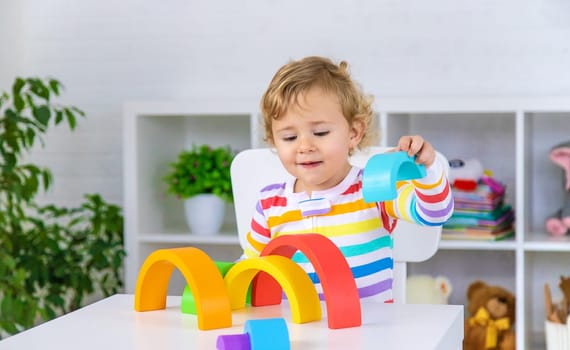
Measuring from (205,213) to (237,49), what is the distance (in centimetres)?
64

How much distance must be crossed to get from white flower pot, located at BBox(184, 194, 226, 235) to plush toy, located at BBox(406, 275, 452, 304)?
0.67 m

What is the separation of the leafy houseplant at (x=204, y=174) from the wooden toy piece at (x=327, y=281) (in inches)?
72.7

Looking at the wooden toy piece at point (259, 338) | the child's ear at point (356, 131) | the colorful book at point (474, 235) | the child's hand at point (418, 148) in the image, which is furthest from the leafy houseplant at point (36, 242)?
the wooden toy piece at point (259, 338)

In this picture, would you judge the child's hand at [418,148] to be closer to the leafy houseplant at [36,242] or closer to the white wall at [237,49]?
the leafy houseplant at [36,242]

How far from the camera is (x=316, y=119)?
1453mm

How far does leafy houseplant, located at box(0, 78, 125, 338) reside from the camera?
2658mm

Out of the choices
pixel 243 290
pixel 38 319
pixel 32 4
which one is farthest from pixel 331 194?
pixel 32 4

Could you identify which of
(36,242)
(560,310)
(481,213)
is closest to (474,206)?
(481,213)

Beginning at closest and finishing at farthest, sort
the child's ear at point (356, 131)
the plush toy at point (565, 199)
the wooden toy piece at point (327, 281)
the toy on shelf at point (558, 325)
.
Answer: the wooden toy piece at point (327, 281) → the child's ear at point (356, 131) → the toy on shelf at point (558, 325) → the plush toy at point (565, 199)

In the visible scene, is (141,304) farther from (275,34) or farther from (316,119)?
(275,34)

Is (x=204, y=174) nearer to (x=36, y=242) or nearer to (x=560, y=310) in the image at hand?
(x=36, y=242)

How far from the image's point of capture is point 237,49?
10.8ft

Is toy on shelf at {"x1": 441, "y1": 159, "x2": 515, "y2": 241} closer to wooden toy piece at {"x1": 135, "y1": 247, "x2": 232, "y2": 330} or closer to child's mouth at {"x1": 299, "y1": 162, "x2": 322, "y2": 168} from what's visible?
child's mouth at {"x1": 299, "y1": 162, "x2": 322, "y2": 168}

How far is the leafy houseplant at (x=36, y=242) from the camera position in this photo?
2658 mm
